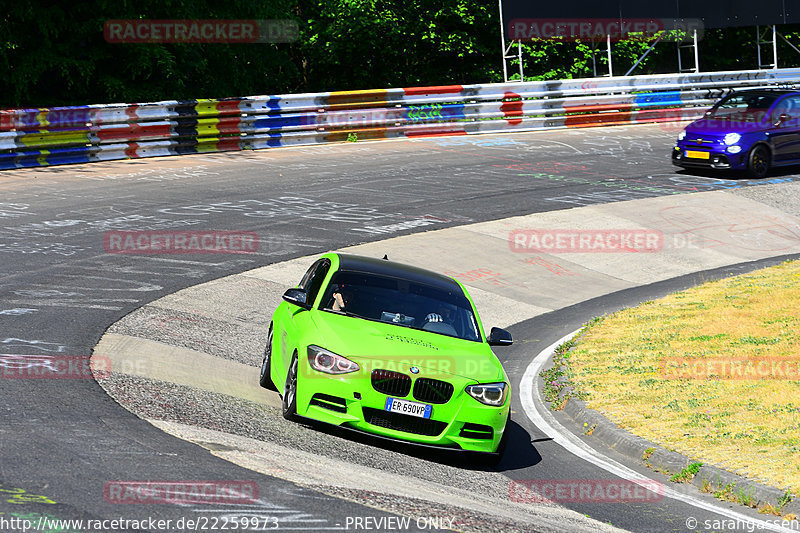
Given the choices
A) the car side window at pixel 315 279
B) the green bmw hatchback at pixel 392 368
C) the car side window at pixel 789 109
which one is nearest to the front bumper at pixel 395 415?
the green bmw hatchback at pixel 392 368

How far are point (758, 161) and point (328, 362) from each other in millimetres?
18446

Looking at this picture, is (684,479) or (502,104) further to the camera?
(502,104)

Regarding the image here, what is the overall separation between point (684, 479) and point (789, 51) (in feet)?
129

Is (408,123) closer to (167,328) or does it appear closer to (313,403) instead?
(167,328)

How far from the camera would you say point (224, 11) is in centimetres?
2936

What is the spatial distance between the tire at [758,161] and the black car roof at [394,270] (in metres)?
15.8

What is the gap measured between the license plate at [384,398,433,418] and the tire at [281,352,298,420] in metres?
0.89

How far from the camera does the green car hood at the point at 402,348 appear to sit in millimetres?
8445

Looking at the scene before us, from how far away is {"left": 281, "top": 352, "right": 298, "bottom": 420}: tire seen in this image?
8672 millimetres

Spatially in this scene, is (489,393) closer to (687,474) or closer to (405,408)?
(405,408)

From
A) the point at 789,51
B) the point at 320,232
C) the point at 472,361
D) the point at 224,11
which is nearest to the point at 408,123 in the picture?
the point at 224,11

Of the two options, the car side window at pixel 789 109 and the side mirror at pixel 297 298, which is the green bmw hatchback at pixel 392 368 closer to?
the side mirror at pixel 297 298

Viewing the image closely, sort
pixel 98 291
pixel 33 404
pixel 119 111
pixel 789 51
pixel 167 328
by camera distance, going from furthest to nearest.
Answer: pixel 789 51 → pixel 119 111 → pixel 98 291 → pixel 167 328 → pixel 33 404

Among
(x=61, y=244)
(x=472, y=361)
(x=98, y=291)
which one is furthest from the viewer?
(x=61, y=244)
